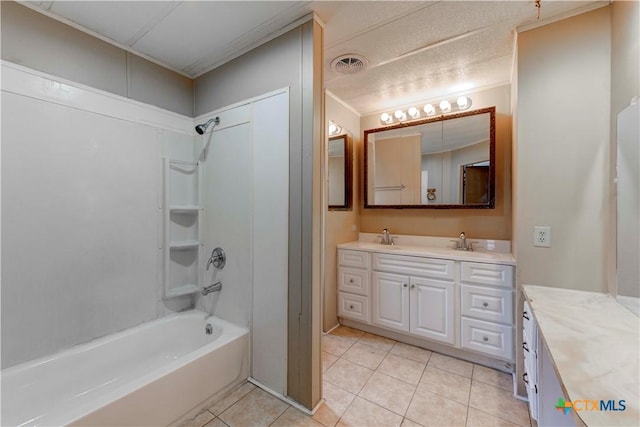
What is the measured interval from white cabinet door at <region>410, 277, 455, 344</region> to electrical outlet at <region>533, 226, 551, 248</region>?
74cm

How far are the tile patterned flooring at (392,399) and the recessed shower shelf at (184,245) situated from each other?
1212mm

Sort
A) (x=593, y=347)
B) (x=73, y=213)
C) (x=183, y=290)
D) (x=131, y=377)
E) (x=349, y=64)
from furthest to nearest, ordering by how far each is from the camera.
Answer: (x=183, y=290), (x=349, y=64), (x=131, y=377), (x=73, y=213), (x=593, y=347)

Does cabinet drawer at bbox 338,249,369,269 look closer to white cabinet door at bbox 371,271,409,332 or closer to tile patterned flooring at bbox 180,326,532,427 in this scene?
white cabinet door at bbox 371,271,409,332

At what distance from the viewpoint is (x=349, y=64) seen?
7.07ft

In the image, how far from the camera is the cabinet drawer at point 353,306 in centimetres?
265

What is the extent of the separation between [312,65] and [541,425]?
2.36m

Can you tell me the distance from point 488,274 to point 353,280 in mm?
1235

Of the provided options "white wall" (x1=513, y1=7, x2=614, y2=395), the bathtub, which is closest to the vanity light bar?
"white wall" (x1=513, y1=7, x2=614, y2=395)

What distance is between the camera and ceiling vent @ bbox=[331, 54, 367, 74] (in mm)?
2068

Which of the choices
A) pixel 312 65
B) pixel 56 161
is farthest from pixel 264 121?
pixel 56 161

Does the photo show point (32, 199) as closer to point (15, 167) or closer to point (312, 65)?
point (15, 167)

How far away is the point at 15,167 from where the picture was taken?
1.49 meters

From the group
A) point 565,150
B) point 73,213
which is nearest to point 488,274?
point 565,150

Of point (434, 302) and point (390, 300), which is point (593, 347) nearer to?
point (434, 302)
